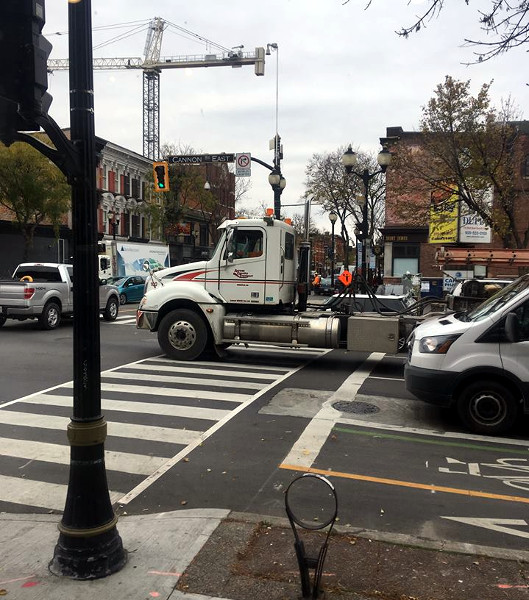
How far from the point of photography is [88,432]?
3311mm

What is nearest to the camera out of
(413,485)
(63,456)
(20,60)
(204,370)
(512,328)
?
(20,60)

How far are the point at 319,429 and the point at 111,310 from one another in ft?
47.3

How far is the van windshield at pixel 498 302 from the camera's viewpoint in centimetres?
676

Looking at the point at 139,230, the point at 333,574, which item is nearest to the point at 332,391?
the point at 333,574

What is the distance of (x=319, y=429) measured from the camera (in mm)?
6695

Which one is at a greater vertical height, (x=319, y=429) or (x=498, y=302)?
(x=498, y=302)

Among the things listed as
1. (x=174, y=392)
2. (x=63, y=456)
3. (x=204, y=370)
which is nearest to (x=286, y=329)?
(x=204, y=370)

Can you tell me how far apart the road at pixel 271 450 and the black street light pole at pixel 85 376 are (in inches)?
46.4

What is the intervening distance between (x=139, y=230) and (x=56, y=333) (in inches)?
1462

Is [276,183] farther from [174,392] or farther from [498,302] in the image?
[498,302]

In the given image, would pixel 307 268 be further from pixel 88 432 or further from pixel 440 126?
pixel 440 126

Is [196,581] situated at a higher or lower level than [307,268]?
lower

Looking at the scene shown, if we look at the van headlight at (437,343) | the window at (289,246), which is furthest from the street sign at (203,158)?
the van headlight at (437,343)

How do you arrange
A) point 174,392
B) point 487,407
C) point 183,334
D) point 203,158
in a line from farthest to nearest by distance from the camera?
point 203,158, point 183,334, point 174,392, point 487,407
